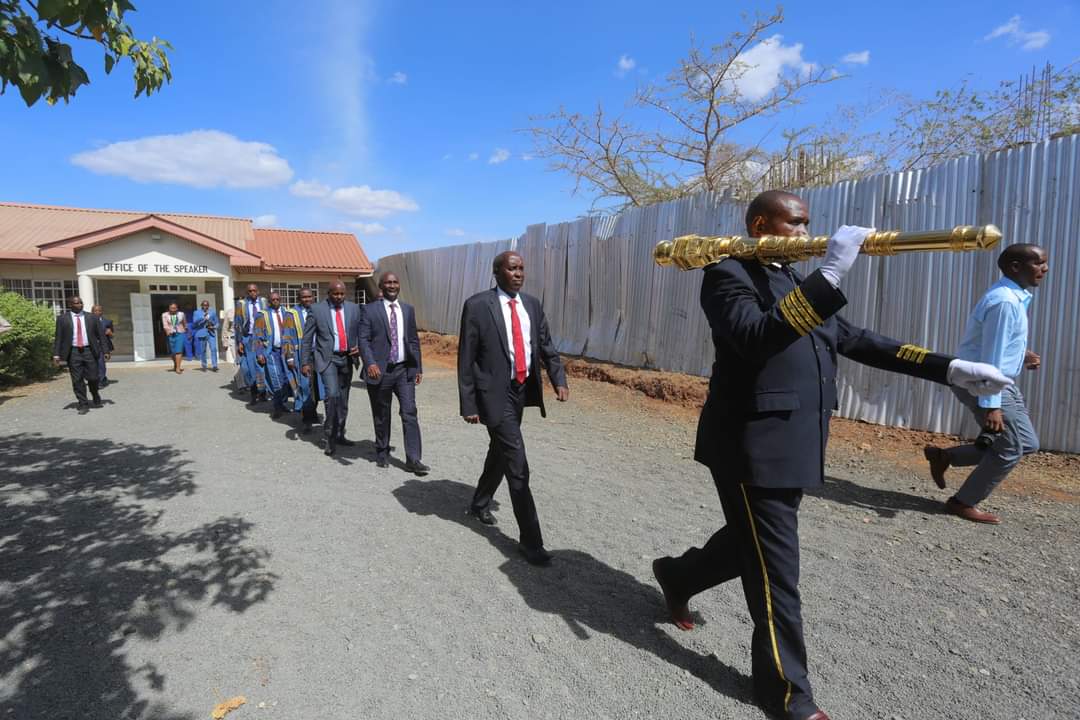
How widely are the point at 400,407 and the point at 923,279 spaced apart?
5.38 m

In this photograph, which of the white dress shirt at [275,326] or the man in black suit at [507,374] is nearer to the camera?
the man in black suit at [507,374]

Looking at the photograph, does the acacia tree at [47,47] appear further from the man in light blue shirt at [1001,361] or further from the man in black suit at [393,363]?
the man in light blue shirt at [1001,361]

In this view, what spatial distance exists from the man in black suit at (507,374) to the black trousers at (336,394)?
3014 mm

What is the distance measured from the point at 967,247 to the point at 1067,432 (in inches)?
199

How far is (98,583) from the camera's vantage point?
3309 millimetres

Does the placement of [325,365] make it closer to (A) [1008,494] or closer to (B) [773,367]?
(B) [773,367]

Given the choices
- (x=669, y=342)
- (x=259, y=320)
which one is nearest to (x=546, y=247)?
(x=669, y=342)

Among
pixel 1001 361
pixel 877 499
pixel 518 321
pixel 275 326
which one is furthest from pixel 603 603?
pixel 275 326

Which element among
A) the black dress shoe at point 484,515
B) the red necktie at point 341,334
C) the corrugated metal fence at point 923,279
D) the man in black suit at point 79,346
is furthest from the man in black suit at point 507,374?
the man in black suit at point 79,346

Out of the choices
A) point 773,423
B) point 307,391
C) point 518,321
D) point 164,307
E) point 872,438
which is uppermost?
point 164,307

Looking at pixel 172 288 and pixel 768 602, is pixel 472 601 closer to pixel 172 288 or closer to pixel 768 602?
pixel 768 602

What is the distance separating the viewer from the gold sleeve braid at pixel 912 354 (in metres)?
2.28

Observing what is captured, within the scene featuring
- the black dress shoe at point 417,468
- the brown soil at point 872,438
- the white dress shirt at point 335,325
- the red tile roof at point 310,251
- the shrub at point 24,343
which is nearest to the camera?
the brown soil at point 872,438

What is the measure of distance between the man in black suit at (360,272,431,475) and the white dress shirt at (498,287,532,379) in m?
1.89
